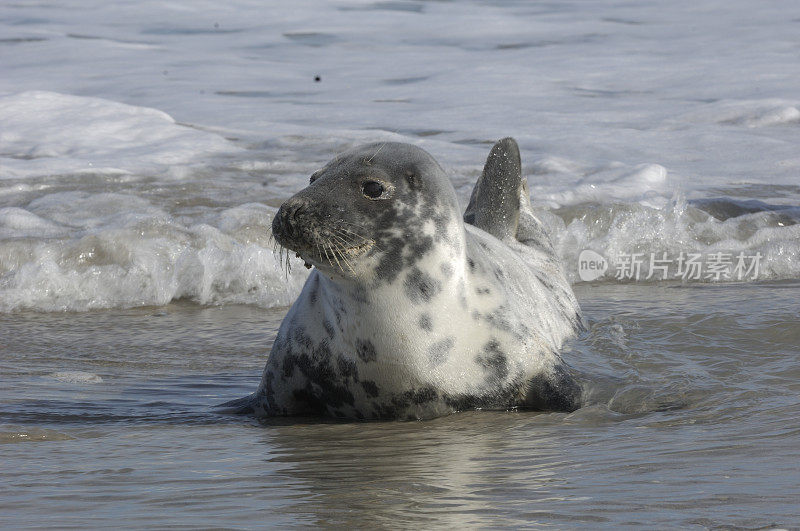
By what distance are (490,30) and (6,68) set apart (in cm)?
818

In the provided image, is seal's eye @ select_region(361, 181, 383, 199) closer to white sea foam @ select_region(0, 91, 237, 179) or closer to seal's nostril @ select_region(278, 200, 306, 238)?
seal's nostril @ select_region(278, 200, 306, 238)

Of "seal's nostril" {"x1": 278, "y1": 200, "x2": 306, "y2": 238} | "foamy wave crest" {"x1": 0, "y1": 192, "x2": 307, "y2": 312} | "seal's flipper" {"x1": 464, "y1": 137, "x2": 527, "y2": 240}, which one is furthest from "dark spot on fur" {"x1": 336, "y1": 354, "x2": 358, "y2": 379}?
"foamy wave crest" {"x1": 0, "y1": 192, "x2": 307, "y2": 312}

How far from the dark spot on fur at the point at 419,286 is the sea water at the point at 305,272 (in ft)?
1.43

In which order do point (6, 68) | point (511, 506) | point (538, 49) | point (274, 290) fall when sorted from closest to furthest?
point (511, 506)
point (274, 290)
point (6, 68)
point (538, 49)

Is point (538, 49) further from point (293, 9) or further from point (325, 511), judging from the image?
Answer: point (325, 511)

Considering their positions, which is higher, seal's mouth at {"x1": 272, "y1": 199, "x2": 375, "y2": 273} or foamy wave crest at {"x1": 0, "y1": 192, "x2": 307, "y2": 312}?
seal's mouth at {"x1": 272, "y1": 199, "x2": 375, "y2": 273}

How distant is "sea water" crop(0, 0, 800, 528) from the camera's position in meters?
2.93

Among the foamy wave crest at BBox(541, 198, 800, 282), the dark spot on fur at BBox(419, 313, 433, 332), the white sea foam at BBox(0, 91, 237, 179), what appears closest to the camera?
the dark spot on fur at BBox(419, 313, 433, 332)

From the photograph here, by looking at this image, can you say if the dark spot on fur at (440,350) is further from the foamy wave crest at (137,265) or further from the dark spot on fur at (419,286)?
the foamy wave crest at (137,265)

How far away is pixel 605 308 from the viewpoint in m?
6.61

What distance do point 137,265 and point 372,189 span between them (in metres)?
3.74

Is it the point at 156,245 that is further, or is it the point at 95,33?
the point at 95,33

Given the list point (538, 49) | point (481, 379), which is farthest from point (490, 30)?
point (481, 379)

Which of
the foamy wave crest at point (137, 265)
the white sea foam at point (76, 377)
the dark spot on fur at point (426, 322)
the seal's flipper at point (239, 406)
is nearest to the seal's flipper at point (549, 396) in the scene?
the dark spot on fur at point (426, 322)
